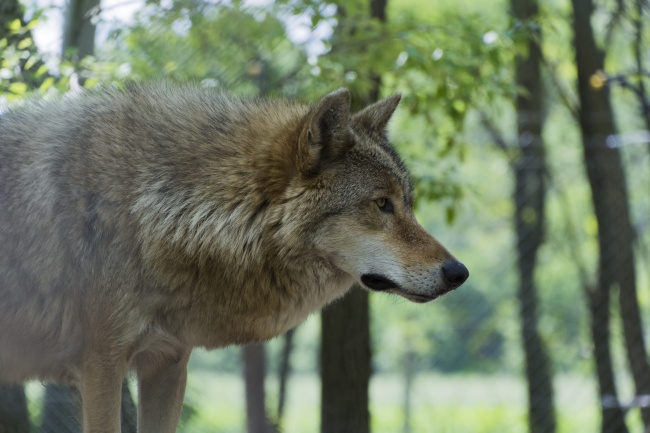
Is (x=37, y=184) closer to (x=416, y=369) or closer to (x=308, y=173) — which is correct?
(x=308, y=173)

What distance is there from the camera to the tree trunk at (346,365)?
5.83 metres

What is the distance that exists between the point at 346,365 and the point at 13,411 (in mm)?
2226

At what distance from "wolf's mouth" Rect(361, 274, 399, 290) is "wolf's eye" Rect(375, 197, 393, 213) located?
0.96 ft

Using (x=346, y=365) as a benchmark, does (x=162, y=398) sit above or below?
above

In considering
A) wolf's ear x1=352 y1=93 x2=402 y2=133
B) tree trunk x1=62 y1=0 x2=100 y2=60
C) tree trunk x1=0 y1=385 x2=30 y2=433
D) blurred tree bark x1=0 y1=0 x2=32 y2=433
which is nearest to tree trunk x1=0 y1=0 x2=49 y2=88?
blurred tree bark x1=0 y1=0 x2=32 y2=433

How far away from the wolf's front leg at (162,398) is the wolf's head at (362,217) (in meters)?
0.96

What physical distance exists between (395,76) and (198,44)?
174 cm

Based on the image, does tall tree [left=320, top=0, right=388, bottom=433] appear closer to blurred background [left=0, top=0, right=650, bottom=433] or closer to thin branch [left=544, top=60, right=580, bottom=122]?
blurred background [left=0, top=0, right=650, bottom=433]

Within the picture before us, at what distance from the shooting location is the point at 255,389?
8164mm

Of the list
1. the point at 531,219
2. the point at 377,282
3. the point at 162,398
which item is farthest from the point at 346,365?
the point at 531,219

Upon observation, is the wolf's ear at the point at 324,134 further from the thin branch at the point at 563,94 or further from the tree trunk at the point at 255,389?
the thin branch at the point at 563,94

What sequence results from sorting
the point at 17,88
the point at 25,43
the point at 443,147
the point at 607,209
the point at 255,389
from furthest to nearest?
1. the point at 607,209
2. the point at 255,389
3. the point at 443,147
4. the point at 25,43
5. the point at 17,88

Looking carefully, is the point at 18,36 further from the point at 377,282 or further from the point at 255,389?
the point at 255,389

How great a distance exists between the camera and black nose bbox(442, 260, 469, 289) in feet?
11.2
